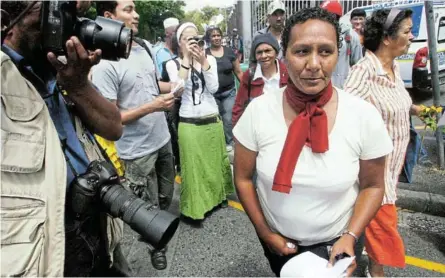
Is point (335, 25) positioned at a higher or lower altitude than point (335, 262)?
higher

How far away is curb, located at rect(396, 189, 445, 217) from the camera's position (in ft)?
11.1

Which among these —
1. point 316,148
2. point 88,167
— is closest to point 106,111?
point 88,167

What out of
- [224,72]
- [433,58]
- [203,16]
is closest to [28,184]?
[433,58]

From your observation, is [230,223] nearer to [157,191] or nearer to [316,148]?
[157,191]

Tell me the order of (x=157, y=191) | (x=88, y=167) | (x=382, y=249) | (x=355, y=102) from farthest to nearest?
(x=157, y=191) → (x=382, y=249) → (x=355, y=102) → (x=88, y=167)

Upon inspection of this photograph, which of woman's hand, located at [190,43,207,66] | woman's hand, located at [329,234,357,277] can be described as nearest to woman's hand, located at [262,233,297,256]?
woman's hand, located at [329,234,357,277]

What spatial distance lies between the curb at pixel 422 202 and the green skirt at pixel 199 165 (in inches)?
69.4

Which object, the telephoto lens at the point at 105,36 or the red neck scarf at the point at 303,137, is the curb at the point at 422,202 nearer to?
the red neck scarf at the point at 303,137

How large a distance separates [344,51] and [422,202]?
1.83m

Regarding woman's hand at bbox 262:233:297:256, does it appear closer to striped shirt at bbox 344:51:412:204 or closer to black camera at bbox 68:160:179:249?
black camera at bbox 68:160:179:249

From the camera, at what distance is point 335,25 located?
1.50m

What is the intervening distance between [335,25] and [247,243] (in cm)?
201

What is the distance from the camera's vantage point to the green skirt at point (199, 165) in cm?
325

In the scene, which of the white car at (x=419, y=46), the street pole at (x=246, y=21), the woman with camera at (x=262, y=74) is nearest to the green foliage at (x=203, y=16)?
the street pole at (x=246, y=21)
